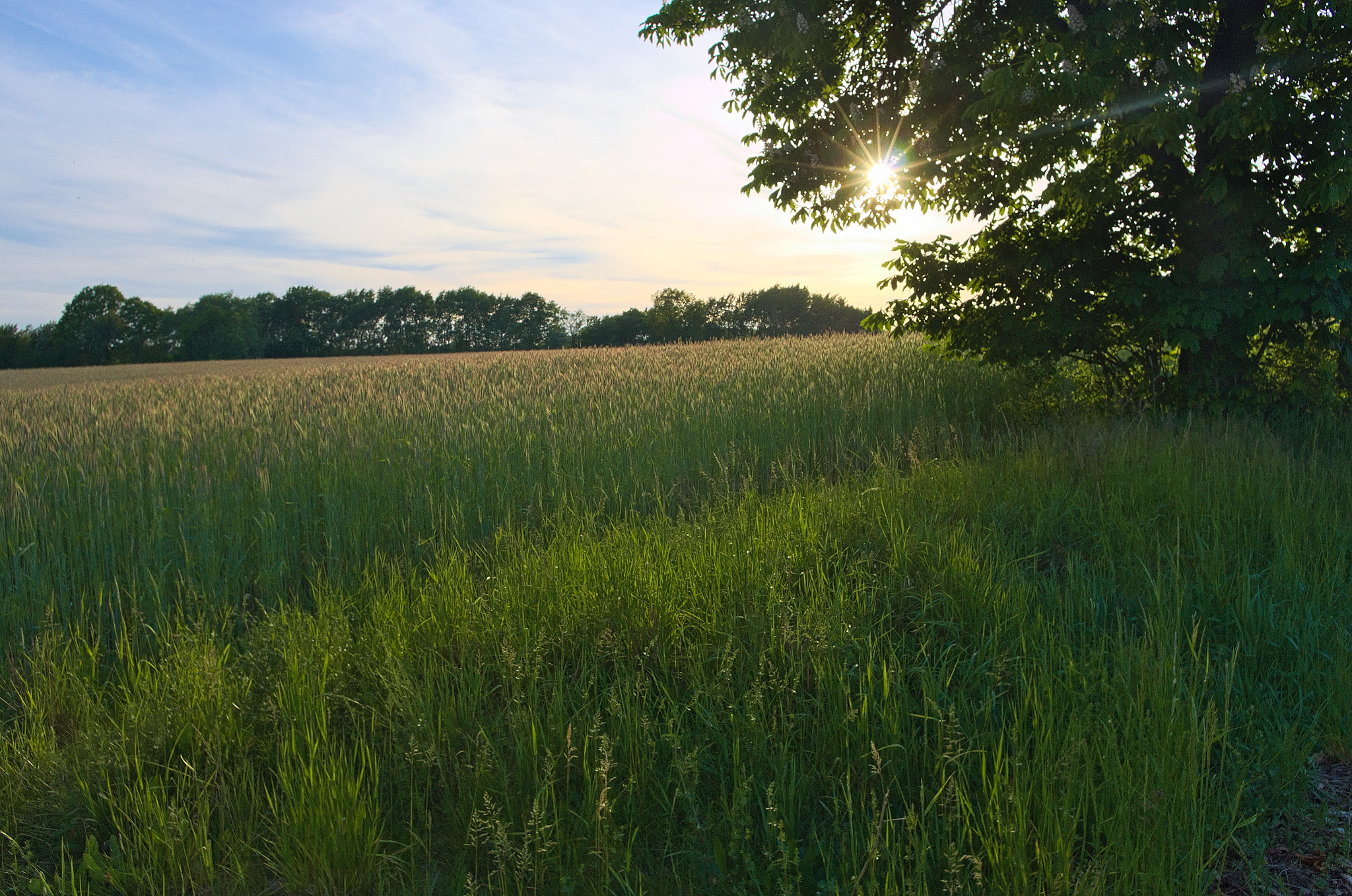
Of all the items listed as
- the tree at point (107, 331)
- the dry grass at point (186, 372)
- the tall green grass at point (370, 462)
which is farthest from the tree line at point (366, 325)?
the tall green grass at point (370, 462)

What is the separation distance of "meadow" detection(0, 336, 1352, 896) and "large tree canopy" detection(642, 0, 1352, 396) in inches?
66.0

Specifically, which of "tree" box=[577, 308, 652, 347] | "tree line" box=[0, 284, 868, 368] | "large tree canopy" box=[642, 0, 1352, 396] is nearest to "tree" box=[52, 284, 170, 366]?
"tree line" box=[0, 284, 868, 368]

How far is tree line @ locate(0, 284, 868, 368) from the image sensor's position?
2562 inches

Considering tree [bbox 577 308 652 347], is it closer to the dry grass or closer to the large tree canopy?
the dry grass

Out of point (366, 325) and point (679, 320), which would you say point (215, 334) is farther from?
point (679, 320)

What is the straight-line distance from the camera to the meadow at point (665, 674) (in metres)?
1.95

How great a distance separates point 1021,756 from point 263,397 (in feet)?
30.2

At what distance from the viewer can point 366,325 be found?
3022 inches

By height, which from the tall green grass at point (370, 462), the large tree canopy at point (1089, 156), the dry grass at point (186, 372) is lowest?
the tall green grass at point (370, 462)

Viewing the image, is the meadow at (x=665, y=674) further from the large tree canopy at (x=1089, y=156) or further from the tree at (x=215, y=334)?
the tree at (x=215, y=334)

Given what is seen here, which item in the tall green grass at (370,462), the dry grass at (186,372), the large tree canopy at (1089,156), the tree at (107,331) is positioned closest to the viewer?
the tall green grass at (370,462)

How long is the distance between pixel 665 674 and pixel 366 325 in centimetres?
8229

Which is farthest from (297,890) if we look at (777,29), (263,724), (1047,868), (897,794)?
(777,29)

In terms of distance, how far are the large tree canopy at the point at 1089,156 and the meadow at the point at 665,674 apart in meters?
1.68
